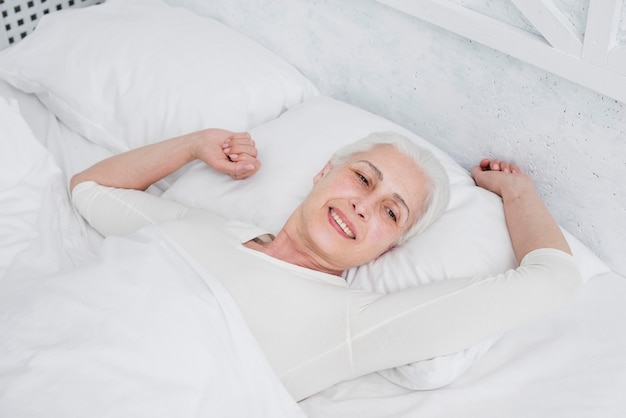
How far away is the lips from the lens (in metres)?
1.25

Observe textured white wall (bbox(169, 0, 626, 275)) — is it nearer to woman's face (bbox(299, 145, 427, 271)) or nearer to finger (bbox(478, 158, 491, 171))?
finger (bbox(478, 158, 491, 171))

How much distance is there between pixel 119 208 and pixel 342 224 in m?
0.47

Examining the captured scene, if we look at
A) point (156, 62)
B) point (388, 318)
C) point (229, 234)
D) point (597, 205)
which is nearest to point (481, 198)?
point (597, 205)

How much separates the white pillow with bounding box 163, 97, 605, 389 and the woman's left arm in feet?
0.16

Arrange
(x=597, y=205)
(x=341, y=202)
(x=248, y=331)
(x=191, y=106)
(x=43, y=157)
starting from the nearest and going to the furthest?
1. (x=248, y=331)
2. (x=341, y=202)
3. (x=597, y=205)
4. (x=43, y=157)
5. (x=191, y=106)

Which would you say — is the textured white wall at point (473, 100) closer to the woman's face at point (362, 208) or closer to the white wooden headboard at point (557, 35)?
the white wooden headboard at point (557, 35)

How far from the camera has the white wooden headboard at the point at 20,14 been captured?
2.05 meters

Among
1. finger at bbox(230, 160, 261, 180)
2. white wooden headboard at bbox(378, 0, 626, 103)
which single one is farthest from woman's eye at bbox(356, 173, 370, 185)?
white wooden headboard at bbox(378, 0, 626, 103)

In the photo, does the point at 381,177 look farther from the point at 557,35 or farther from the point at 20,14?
the point at 20,14

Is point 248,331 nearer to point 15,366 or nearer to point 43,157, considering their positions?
point 15,366

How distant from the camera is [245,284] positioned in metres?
1.23

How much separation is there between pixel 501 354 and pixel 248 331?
17.3 inches

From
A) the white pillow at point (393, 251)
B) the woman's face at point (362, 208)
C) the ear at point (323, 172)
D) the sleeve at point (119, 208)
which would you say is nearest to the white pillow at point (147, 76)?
the white pillow at point (393, 251)

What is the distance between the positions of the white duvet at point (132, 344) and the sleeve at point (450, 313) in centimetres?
17
